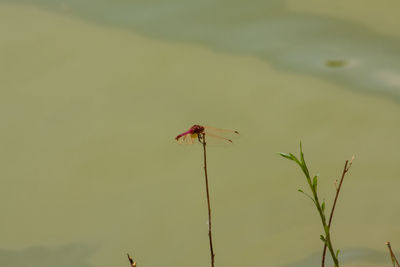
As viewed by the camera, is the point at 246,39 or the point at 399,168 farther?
the point at 246,39

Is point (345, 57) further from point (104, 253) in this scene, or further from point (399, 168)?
point (104, 253)

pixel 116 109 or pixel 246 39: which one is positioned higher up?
pixel 246 39

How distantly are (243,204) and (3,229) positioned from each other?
1.84 ft

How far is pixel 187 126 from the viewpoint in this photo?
224cm

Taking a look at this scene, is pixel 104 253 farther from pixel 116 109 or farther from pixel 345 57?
pixel 345 57

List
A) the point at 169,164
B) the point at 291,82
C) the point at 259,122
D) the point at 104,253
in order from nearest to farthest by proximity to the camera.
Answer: the point at 104,253 < the point at 169,164 < the point at 259,122 < the point at 291,82

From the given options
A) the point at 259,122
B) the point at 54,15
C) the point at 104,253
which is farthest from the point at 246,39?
the point at 104,253

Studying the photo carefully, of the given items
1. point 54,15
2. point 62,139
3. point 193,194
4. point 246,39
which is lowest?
point 193,194

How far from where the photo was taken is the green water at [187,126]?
189 centimetres

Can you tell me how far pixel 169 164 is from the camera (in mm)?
2117

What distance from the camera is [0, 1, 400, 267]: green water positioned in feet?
6.19

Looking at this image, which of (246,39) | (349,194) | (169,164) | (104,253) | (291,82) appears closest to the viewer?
(104,253)

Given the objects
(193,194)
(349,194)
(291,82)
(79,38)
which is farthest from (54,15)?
(349,194)

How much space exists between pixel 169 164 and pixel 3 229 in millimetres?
441
